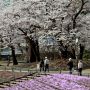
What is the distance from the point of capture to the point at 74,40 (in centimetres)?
5016

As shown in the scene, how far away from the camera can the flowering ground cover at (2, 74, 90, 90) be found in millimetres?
29486

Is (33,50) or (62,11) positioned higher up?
(62,11)

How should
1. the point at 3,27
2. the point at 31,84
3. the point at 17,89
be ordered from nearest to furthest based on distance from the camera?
the point at 17,89, the point at 31,84, the point at 3,27

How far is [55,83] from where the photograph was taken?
32.0 m

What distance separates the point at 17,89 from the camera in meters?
27.6

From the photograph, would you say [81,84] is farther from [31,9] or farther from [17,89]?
[31,9]

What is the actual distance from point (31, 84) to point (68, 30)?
21804 millimetres

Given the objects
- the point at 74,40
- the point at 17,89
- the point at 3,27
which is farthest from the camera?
the point at 3,27

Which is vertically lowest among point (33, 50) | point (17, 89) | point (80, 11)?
point (17, 89)

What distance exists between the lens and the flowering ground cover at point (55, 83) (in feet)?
96.7

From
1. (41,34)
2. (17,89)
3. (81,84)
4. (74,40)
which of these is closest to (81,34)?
(74,40)

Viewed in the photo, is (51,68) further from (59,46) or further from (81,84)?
(81,84)

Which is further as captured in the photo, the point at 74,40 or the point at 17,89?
the point at 74,40

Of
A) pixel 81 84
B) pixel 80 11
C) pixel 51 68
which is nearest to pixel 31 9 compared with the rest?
pixel 80 11
